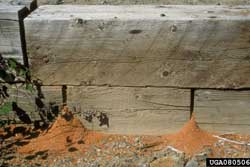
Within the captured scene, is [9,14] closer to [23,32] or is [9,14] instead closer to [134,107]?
[23,32]

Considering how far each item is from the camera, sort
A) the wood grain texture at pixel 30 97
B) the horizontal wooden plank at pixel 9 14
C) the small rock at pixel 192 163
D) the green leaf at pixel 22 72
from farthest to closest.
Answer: the wood grain texture at pixel 30 97 < the green leaf at pixel 22 72 < the horizontal wooden plank at pixel 9 14 < the small rock at pixel 192 163

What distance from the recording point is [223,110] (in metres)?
3.35

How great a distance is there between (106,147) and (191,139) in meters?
0.57

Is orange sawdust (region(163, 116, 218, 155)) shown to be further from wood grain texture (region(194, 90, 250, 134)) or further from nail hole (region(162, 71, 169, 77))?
nail hole (region(162, 71, 169, 77))

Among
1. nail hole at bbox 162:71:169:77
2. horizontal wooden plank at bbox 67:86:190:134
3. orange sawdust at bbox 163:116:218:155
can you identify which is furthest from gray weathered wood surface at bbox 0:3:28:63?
orange sawdust at bbox 163:116:218:155

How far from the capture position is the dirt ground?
315cm

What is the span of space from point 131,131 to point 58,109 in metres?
0.53

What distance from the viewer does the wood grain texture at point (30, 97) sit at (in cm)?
339

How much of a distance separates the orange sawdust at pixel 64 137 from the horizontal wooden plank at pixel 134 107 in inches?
2.4

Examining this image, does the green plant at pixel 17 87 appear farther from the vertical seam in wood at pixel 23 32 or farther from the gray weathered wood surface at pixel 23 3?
the gray weathered wood surface at pixel 23 3

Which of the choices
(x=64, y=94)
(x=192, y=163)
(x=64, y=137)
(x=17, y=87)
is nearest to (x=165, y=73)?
(x=192, y=163)

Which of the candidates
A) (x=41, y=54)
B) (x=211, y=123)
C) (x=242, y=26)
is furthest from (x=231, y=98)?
(x=41, y=54)

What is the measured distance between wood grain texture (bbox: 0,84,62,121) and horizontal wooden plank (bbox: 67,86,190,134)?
3.6 inches

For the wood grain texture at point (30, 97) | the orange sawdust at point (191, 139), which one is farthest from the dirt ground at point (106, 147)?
the wood grain texture at point (30, 97)
